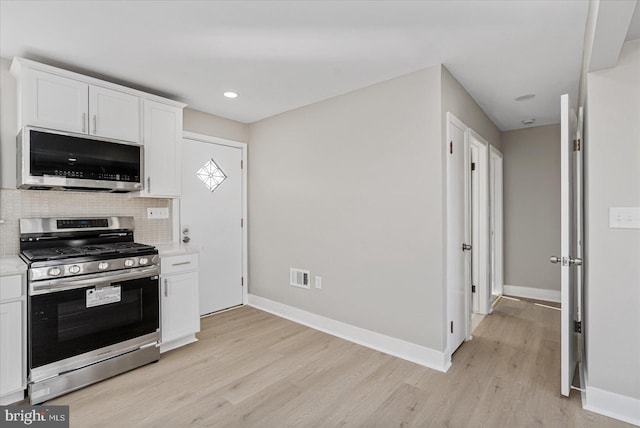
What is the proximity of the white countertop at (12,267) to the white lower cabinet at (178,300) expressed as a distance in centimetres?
88

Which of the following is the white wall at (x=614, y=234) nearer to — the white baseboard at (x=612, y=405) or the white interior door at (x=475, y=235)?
the white baseboard at (x=612, y=405)

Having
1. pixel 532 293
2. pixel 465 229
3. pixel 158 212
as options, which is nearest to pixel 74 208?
pixel 158 212

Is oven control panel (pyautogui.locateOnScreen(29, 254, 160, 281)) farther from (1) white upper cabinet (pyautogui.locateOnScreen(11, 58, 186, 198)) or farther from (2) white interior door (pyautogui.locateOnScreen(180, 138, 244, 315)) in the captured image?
(2) white interior door (pyautogui.locateOnScreen(180, 138, 244, 315))

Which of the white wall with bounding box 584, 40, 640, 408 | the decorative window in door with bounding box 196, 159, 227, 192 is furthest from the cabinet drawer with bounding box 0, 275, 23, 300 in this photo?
the white wall with bounding box 584, 40, 640, 408

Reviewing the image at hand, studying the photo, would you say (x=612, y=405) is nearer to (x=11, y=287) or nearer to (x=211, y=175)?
(x=11, y=287)

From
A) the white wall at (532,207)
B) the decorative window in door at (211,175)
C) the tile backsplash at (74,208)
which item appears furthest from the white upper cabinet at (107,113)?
the white wall at (532,207)

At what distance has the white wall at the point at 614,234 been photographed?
6.14 ft

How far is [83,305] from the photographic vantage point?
226 cm

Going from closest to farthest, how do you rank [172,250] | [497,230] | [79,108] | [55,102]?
[55,102] → [79,108] → [172,250] → [497,230]

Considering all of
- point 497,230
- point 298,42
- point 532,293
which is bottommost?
point 532,293

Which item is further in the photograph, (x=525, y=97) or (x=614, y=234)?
(x=525, y=97)

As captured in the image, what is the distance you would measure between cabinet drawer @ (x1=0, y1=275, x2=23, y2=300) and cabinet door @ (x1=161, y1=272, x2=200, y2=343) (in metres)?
0.92

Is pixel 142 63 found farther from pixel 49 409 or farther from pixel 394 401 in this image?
pixel 394 401

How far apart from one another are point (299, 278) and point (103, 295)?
1.86 meters
